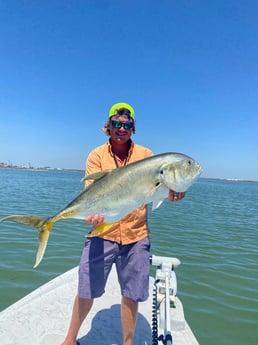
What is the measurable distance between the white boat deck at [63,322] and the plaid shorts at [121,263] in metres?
1.00

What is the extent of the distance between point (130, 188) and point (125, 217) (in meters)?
0.56

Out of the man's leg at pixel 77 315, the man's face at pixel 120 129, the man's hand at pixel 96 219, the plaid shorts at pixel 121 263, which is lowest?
the man's leg at pixel 77 315

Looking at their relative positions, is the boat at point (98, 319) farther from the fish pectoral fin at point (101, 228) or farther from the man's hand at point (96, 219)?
the man's hand at point (96, 219)

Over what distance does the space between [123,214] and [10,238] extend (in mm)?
9160

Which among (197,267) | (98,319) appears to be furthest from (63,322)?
(197,267)

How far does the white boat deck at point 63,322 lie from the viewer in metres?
4.19

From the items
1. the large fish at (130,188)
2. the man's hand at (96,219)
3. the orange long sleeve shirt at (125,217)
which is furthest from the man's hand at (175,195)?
the man's hand at (96,219)

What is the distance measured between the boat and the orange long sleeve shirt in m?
1.26

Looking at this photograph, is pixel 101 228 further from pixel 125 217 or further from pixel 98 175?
pixel 98 175

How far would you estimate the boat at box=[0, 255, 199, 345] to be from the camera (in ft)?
13.6

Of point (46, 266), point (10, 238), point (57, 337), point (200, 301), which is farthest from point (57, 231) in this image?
point (57, 337)

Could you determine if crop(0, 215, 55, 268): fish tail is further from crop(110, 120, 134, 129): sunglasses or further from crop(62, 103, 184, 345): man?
crop(110, 120, 134, 129): sunglasses

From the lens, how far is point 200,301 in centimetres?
722

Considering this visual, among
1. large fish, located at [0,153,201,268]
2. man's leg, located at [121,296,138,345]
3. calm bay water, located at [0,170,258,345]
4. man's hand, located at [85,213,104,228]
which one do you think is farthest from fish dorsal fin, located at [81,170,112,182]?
calm bay water, located at [0,170,258,345]
